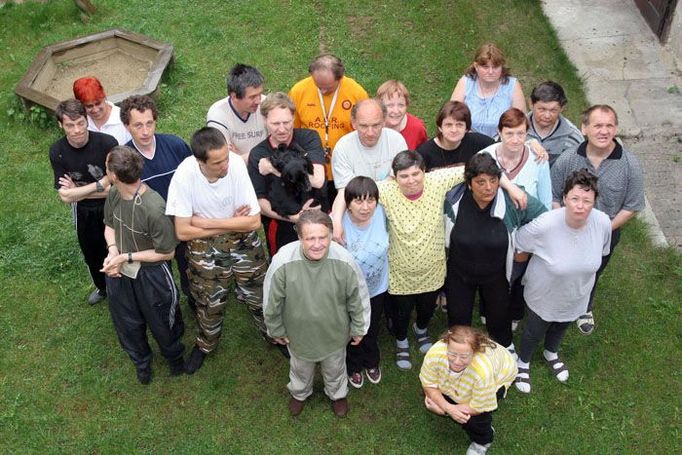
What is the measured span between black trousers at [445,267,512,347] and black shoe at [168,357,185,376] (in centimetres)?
216

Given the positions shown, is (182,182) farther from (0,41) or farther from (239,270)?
(0,41)

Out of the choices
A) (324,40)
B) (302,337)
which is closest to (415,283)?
(302,337)

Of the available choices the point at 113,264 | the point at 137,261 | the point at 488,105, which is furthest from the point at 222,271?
the point at 488,105

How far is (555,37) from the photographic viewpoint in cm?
935

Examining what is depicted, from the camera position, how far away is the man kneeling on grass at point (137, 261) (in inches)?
177

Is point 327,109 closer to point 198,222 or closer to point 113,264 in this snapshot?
point 198,222

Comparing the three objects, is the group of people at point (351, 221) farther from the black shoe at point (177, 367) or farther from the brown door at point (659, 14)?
the brown door at point (659, 14)

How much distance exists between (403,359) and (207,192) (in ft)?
7.00

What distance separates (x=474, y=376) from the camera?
4340mm

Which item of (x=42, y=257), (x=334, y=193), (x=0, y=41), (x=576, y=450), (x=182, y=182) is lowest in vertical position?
(x=576, y=450)

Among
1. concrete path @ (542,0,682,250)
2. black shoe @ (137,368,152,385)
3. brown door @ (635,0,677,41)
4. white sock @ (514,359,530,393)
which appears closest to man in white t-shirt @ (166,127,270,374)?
black shoe @ (137,368,152,385)

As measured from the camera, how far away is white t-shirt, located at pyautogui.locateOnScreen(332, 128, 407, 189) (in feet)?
16.6

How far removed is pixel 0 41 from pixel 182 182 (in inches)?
278

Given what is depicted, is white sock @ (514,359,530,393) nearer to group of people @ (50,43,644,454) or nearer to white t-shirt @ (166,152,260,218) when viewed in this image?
group of people @ (50,43,644,454)
